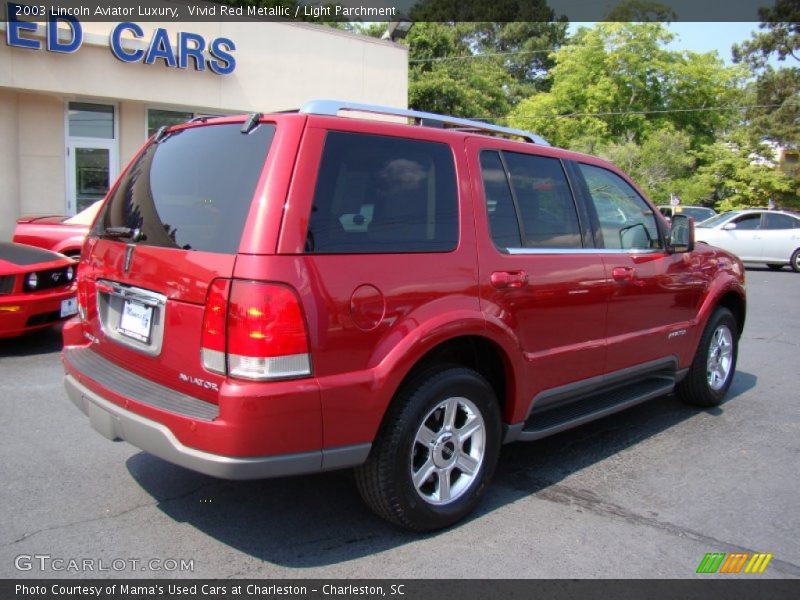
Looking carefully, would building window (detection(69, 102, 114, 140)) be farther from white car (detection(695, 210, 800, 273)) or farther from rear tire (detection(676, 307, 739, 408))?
white car (detection(695, 210, 800, 273))

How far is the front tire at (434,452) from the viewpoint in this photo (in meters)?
Answer: 3.13

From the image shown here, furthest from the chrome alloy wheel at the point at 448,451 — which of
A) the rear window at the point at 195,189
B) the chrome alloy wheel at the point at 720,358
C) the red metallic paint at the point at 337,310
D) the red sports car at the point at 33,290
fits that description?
the red sports car at the point at 33,290

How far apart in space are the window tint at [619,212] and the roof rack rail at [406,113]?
0.47 m

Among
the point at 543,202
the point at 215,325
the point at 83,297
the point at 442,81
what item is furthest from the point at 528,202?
the point at 442,81

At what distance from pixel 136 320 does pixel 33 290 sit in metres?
4.11

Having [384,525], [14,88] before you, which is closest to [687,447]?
[384,525]

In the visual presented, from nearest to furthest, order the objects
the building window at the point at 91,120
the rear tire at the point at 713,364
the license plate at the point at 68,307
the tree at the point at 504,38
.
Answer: the rear tire at the point at 713,364, the license plate at the point at 68,307, the building window at the point at 91,120, the tree at the point at 504,38

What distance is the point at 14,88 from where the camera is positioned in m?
13.3

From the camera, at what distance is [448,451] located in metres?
3.42

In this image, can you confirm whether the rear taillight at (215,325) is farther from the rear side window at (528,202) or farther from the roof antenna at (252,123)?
the rear side window at (528,202)

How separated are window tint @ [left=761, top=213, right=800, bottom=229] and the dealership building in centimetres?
1222

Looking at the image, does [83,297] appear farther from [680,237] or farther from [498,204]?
[680,237]

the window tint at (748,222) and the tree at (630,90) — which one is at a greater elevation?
the tree at (630,90)
